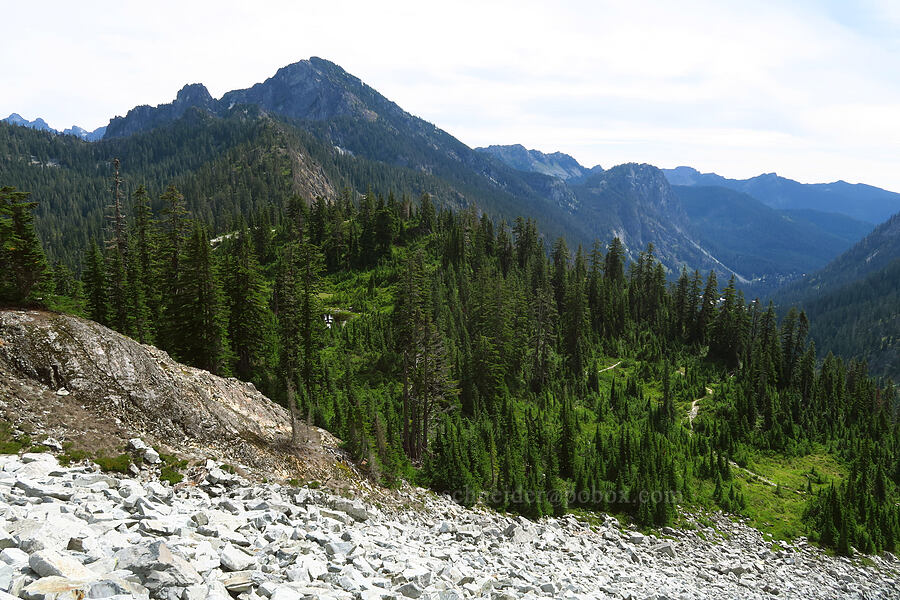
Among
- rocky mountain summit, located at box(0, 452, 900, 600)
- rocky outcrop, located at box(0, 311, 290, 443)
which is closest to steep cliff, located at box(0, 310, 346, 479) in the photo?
rocky outcrop, located at box(0, 311, 290, 443)

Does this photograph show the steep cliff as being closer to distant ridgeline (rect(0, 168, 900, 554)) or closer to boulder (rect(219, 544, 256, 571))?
distant ridgeline (rect(0, 168, 900, 554))

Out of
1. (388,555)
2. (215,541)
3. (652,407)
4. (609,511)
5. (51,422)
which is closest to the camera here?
(215,541)

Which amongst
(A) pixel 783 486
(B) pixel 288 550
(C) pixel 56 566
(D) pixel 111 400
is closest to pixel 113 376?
(D) pixel 111 400

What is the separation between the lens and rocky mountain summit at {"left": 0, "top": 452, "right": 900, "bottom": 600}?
27.8 feet

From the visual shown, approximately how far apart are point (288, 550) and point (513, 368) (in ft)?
160

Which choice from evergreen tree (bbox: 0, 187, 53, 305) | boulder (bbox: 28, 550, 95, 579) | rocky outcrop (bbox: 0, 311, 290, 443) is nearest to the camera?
boulder (bbox: 28, 550, 95, 579)

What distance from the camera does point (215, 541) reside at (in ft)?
36.4

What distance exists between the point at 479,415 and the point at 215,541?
114ft

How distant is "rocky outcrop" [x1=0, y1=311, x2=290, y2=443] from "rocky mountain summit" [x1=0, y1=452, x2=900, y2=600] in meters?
3.75

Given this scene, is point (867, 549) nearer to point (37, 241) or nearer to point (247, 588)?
point (247, 588)

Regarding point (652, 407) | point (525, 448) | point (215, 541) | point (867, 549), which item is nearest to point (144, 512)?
point (215, 541)

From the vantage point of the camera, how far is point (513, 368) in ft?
194

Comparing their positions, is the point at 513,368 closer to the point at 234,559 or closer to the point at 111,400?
the point at 111,400

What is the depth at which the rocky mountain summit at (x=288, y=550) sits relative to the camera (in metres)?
8.48
